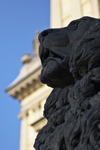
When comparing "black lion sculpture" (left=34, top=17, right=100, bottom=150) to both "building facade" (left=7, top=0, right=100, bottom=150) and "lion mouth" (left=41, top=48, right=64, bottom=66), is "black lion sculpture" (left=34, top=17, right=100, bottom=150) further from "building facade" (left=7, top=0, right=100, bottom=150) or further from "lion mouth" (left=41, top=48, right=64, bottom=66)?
"building facade" (left=7, top=0, right=100, bottom=150)

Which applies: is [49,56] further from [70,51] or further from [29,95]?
[29,95]

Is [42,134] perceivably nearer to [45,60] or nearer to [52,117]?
[52,117]

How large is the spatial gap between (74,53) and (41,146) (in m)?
0.49

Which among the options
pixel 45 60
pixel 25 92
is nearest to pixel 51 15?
pixel 25 92

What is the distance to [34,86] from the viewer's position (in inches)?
688

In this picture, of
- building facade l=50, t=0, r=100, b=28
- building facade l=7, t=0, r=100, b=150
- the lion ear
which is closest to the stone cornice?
building facade l=7, t=0, r=100, b=150

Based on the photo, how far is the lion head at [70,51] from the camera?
84.9 inches

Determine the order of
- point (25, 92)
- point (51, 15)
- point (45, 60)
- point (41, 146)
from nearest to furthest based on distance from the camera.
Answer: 1. point (41, 146)
2. point (45, 60)
3. point (51, 15)
4. point (25, 92)

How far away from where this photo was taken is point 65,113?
2.20m

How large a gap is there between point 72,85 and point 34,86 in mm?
15109

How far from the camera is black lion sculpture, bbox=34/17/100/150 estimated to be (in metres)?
1.95

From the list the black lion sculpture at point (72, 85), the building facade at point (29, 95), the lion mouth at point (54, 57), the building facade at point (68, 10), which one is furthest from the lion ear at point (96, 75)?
the building facade at point (29, 95)

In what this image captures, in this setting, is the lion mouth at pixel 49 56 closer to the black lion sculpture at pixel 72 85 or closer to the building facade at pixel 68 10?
the black lion sculpture at pixel 72 85

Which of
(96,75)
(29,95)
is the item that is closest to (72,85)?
(96,75)
